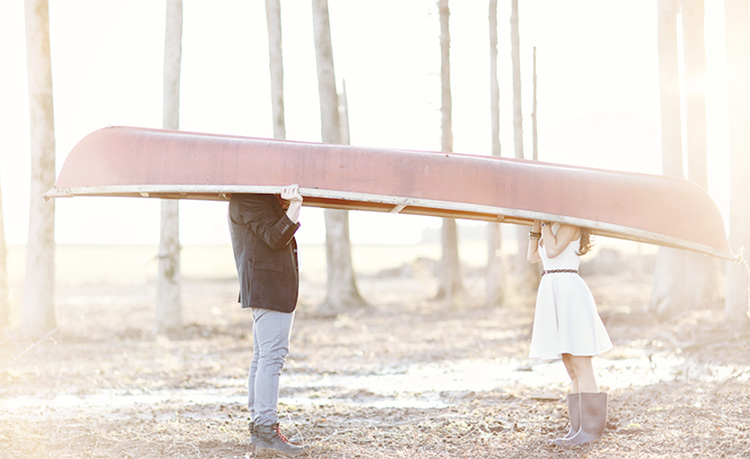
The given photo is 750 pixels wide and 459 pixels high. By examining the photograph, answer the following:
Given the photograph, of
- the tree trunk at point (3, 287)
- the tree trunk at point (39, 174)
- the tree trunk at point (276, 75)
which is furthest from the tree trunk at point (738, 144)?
the tree trunk at point (39, 174)

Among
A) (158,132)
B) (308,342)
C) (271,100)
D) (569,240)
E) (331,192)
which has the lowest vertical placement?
(308,342)

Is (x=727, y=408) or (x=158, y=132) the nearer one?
(x=158, y=132)

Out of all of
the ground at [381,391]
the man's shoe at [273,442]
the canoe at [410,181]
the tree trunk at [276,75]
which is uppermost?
the tree trunk at [276,75]

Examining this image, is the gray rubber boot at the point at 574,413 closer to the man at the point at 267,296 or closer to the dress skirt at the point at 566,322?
the dress skirt at the point at 566,322

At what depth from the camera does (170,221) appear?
43.7 ft

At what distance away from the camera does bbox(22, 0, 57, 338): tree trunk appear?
12188mm

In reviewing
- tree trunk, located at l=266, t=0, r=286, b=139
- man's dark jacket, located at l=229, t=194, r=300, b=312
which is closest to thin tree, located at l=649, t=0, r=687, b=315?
tree trunk, located at l=266, t=0, r=286, b=139

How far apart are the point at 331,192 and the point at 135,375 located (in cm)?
509

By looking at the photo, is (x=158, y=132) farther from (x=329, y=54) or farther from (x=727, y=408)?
(x=329, y=54)

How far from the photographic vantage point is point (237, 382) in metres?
9.23

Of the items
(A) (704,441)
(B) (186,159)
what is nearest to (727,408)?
(A) (704,441)

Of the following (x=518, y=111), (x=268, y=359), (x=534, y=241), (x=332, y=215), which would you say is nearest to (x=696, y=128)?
(x=518, y=111)

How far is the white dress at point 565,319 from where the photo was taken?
550 cm

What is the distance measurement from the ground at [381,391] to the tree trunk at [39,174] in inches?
22.5
